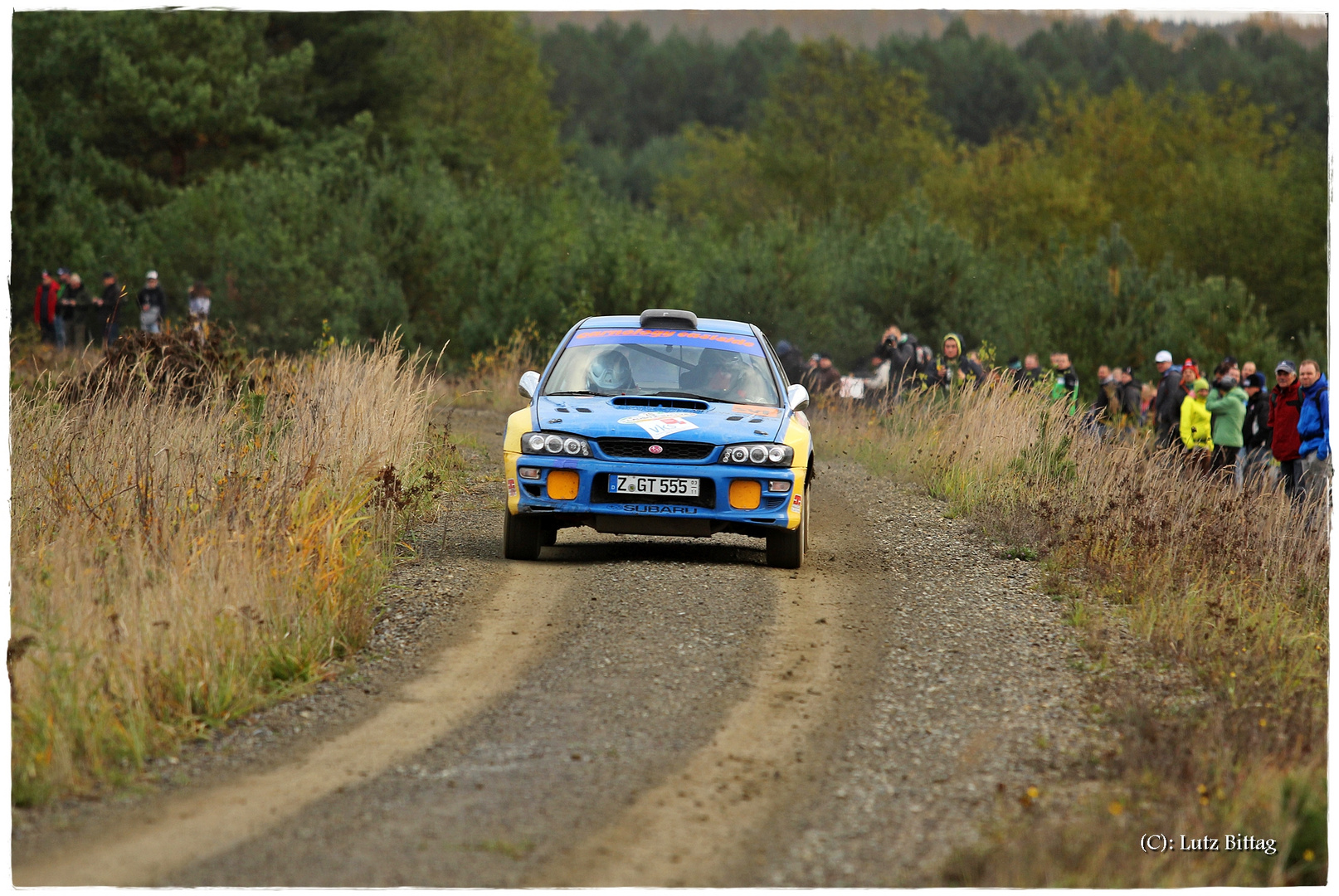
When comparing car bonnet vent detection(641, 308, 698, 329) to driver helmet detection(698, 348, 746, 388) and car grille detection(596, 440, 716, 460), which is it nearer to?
driver helmet detection(698, 348, 746, 388)

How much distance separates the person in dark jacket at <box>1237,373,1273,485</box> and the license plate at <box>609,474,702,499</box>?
9.15 metres

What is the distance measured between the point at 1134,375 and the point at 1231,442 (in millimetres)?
16303

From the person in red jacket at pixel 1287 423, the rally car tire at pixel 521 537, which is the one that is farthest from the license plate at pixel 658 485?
the person in red jacket at pixel 1287 423

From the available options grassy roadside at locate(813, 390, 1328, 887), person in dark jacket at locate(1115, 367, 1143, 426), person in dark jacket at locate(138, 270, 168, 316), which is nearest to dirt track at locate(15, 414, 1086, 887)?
grassy roadside at locate(813, 390, 1328, 887)

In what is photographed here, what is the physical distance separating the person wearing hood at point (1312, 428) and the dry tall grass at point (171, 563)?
367 inches

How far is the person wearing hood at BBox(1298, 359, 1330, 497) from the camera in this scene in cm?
1518

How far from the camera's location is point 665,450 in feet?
33.1

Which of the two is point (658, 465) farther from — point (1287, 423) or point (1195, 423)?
point (1195, 423)

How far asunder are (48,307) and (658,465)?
20941 mm

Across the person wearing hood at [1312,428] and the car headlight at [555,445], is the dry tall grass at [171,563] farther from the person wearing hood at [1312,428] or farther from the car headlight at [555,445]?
the person wearing hood at [1312,428]

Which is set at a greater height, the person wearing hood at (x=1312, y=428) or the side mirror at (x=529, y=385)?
the side mirror at (x=529, y=385)

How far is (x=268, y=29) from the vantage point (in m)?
44.3

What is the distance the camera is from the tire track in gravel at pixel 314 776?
16.8 feet

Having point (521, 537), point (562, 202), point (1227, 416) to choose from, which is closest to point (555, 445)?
point (521, 537)
